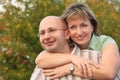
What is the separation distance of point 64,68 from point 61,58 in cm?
8

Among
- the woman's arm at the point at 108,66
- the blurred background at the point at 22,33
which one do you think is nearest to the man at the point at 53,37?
the woman's arm at the point at 108,66

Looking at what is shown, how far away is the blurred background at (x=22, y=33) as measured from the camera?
40.0ft

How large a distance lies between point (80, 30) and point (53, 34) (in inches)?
9.8

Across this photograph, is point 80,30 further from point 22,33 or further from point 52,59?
point 22,33

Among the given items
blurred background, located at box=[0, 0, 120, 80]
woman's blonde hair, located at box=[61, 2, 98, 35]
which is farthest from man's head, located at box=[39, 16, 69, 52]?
blurred background, located at box=[0, 0, 120, 80]

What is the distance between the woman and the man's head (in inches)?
3.7

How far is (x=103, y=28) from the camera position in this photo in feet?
45.1

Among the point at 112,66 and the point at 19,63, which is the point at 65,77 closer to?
the point at 112,66

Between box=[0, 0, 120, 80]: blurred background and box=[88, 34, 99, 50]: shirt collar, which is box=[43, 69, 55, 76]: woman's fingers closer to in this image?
box=[88, 34, 99, 50]: shirt collar

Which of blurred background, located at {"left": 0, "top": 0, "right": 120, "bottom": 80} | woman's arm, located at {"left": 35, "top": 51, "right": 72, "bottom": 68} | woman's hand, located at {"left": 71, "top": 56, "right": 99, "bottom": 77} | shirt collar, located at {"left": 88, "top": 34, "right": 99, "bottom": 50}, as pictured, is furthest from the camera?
blurred background, located at {"left": 0, "top": 0, "right": 120, "bottom": 80}

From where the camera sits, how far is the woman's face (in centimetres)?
316

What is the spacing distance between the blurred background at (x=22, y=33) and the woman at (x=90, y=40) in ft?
28.3

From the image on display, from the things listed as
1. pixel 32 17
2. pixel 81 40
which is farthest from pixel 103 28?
pixel 81 40

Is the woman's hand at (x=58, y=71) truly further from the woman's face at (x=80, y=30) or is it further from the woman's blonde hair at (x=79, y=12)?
the woman's blonde hair at (x=79, y=12)
